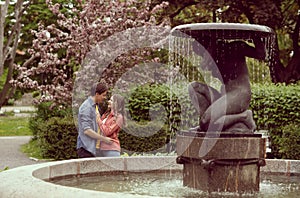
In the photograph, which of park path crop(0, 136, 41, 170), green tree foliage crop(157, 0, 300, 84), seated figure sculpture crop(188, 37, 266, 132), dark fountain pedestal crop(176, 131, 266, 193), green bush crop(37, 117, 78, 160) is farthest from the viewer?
green tree foliage crop(157, 0, 300, 84)

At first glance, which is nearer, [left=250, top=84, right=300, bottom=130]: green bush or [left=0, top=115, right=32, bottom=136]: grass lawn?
[left=250, top=84, right=300, bottom=130]: green bush

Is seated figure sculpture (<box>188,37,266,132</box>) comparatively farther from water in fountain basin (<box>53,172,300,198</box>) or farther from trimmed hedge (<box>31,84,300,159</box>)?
trimmed hedge (<box>31,84,300,159</box>)

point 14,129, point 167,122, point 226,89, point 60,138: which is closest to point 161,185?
point 226,89

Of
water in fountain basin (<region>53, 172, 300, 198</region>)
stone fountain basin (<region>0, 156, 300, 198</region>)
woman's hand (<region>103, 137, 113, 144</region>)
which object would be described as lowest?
water in fountain basin (<region>53, 172, 300, 198</region>)

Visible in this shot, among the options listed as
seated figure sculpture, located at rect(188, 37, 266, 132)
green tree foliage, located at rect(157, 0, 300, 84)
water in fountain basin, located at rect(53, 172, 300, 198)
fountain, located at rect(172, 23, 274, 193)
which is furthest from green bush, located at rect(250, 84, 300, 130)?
green tree foliage, located at rect(157, 0, 300, 84)

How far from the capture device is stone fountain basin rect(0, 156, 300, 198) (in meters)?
5.41

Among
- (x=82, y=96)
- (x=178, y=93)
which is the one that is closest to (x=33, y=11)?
(x=82, y=96)

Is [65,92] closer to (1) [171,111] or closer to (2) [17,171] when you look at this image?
(1) [171,111]

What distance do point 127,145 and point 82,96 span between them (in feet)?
11.3

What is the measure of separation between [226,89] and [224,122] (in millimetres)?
437

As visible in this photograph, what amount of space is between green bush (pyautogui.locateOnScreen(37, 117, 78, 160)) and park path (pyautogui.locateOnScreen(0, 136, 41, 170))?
0.60 meters

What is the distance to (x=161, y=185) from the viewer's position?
8328 millimetres

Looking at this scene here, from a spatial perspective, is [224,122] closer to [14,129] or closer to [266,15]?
[266,15]

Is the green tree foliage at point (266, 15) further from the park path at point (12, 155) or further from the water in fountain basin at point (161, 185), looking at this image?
the water in fountain basin at point (161, 185)
